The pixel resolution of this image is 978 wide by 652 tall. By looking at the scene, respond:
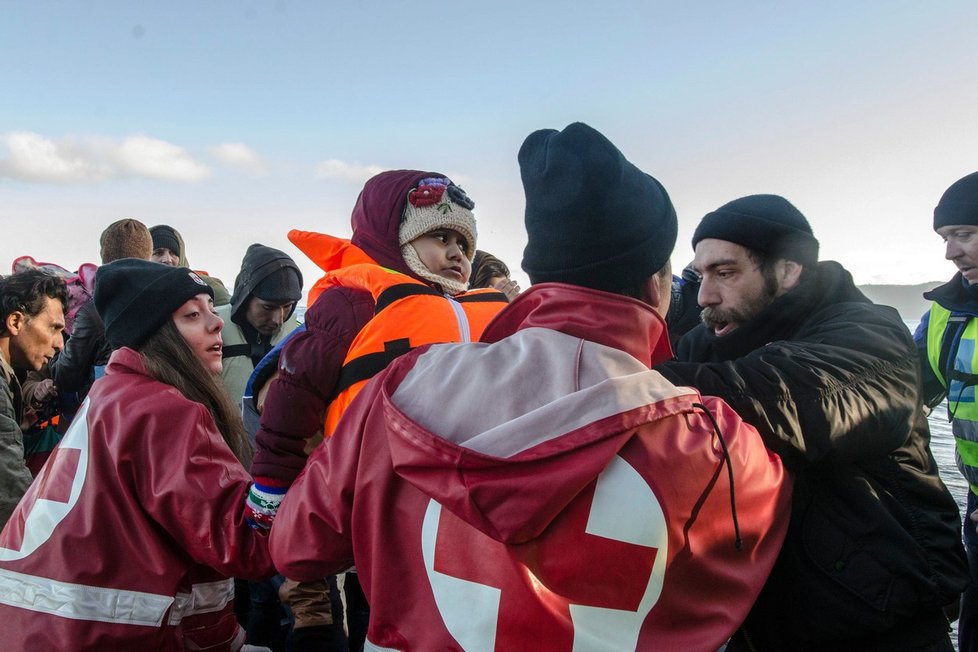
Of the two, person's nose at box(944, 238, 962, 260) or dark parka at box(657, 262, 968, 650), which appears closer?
dark parka at box(657, 262, 968, 650)

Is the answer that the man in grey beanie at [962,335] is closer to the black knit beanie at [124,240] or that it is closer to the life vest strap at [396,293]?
the life vest strap at [396,293]

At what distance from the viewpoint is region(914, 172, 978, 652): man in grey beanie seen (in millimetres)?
3271

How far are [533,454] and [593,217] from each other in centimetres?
49

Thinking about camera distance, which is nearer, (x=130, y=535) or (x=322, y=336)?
(x=130, y=535)

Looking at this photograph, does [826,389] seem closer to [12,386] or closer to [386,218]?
[386,218]

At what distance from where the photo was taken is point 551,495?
1017 millimetres

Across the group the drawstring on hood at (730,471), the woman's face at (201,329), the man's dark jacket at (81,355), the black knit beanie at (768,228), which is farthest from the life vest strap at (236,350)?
the drawstring on hood at (730,471)

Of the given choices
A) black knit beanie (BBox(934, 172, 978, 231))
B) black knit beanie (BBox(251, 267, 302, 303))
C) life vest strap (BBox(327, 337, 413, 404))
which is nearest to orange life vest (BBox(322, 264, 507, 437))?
life vest strap (BBox(327, 337, 413, 404))

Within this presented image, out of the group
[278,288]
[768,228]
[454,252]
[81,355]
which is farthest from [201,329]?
[81,355]

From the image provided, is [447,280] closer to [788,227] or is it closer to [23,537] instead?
[788,227]

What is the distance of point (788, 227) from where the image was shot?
6.93 feet

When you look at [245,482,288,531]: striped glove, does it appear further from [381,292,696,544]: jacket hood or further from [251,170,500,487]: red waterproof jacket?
[381,292,696,544]: jacket hood

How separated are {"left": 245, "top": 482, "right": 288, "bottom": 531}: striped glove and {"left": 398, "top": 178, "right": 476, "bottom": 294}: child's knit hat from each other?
84 centimetres

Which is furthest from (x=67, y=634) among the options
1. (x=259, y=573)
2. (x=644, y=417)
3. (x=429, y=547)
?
(x=644, y=417)
